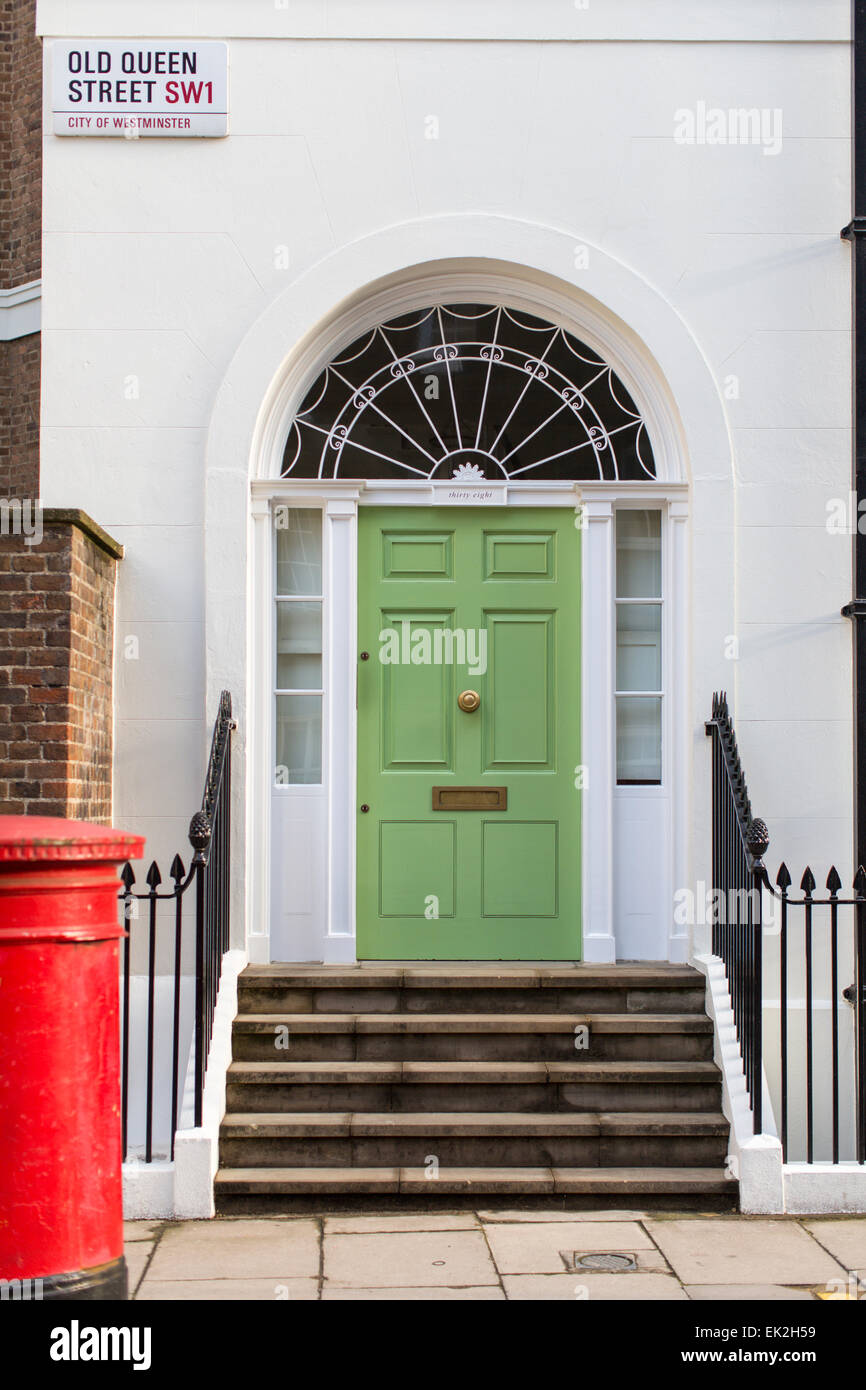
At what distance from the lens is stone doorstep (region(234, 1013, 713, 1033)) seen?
18.8 feet

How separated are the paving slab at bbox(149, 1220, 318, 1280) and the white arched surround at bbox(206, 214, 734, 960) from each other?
1535 millimetres

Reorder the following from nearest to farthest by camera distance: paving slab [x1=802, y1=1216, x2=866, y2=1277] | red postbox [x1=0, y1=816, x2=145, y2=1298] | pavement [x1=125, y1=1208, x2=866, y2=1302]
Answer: red postbox [x1=0, y1=816, x2=145, y2=1298] → pavement [x1=125, y1=1208, x2=866, y2=1302] → paving slab [x1=802, y1=1216, x2=866, y2=1277]

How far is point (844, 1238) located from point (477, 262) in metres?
4.58

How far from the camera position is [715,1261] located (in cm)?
458

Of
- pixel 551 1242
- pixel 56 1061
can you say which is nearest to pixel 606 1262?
pixel 551 1242

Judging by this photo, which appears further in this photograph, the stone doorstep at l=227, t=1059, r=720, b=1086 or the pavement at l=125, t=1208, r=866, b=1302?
the stone doorstep at l=227, t=1059, r=720, b=1086

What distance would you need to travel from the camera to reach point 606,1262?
4.54 metres

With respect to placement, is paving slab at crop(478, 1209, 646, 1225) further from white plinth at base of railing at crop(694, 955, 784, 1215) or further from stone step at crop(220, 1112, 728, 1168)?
white plinth at base of railing at crop(694, 955, 784, 1215)

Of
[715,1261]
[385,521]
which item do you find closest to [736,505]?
[385,521]

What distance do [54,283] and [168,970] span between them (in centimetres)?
334

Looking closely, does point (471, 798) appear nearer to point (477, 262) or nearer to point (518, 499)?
point (518, 499)

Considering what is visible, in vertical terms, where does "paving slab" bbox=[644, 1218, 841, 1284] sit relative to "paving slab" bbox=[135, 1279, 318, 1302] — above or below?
below

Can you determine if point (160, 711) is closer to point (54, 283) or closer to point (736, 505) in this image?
point (54, 283)

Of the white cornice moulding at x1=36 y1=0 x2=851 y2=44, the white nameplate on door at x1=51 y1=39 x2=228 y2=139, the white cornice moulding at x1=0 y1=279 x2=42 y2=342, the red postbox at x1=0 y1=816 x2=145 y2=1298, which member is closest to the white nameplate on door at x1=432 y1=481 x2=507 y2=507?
the white nameplate on door at x1=51 y1=39 x2=228 y2=139
